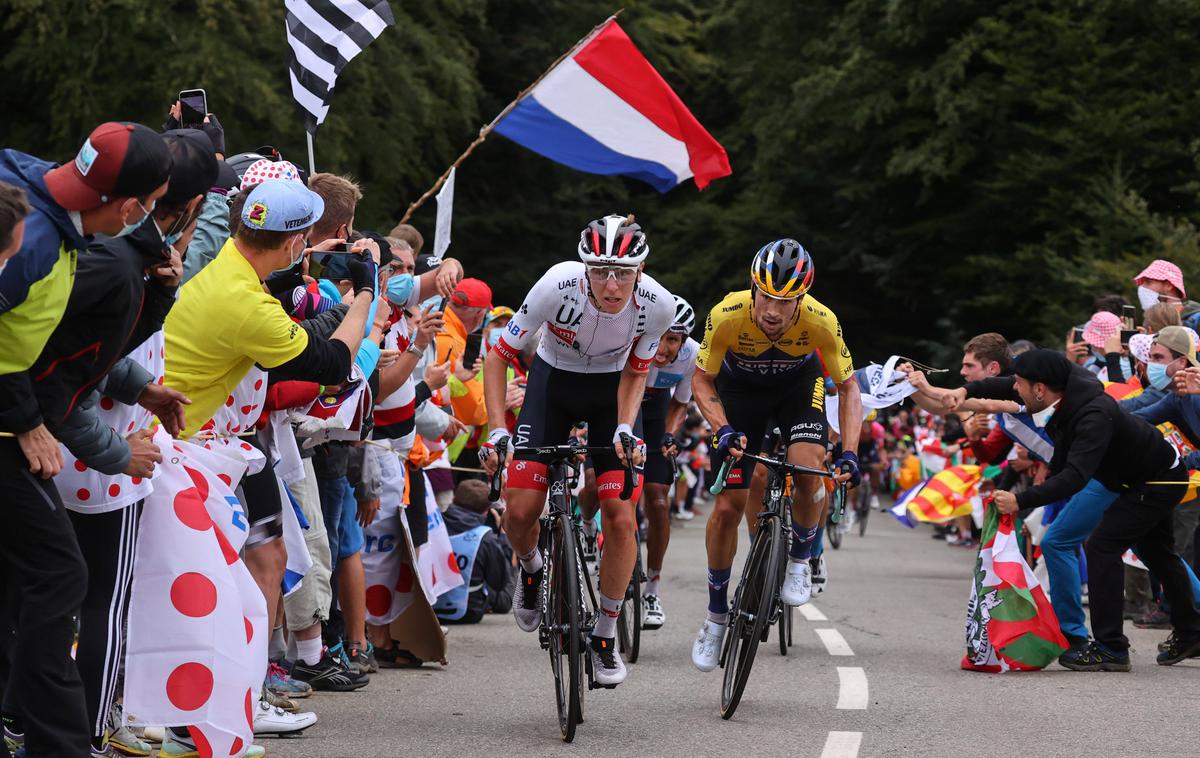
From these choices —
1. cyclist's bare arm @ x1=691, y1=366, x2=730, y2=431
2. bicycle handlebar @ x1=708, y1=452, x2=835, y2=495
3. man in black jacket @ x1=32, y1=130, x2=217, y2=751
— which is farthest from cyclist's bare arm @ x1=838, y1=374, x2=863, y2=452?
man in black jacket @ x1=32, y1=130, x2=217, y2=751

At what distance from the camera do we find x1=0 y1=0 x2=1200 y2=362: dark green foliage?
27.0 m

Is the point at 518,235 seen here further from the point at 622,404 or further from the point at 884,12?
the point at 622,404

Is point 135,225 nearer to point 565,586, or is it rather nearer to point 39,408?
point 39,408

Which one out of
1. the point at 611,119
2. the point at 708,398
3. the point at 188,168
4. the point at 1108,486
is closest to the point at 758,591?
the point at 708,398

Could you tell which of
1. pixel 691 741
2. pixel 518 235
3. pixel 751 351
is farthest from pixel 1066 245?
pixel 691 741

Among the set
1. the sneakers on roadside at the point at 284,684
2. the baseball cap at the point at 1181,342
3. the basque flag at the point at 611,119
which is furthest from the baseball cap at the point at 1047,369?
the sneakers on roadside at the point at 284,684

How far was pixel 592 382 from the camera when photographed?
8.55 metres

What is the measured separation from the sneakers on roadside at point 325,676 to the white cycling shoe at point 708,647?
1.68m

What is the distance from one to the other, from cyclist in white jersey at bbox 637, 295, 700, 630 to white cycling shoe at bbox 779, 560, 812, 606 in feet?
A: 6.39

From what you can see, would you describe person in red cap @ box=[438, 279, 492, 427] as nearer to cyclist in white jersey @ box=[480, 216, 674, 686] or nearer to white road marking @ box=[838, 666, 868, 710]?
cyclist in white jersey @ box=[480, 216, 674, 686]

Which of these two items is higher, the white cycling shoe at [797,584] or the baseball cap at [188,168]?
the baseball cap at [188,168]

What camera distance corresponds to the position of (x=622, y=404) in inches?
333

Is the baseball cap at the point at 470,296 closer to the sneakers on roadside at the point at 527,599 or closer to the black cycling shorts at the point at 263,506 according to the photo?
the sneakers on roadside at the point at 527,599

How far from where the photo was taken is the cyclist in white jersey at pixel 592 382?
26.5 feet
